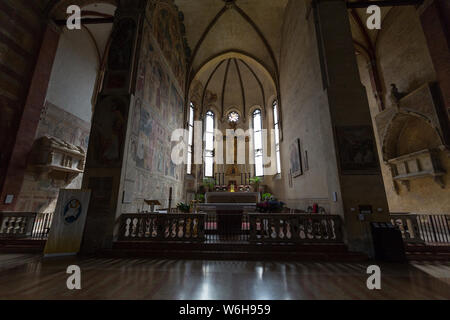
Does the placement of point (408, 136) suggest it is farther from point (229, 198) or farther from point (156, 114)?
point (156, 114)

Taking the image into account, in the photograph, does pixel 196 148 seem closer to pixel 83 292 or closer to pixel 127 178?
pixel 127 178

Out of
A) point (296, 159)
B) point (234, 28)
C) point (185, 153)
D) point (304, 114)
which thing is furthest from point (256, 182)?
point (234, 28)

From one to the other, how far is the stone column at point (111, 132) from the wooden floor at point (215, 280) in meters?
1.07

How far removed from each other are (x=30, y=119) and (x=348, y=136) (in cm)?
1229

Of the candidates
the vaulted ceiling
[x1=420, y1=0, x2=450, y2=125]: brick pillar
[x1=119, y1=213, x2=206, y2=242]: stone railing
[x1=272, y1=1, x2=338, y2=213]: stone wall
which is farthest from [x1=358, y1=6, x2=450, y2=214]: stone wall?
[x1=119, y1=213, x2=206, y2=242]: stone railing

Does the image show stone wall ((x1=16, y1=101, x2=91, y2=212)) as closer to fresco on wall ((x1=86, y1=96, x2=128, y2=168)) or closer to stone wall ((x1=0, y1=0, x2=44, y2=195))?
stone wall ((x1=0, y1=0, x2=44, y2=195))

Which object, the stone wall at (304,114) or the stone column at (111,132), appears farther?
the stone wall at (304,114)

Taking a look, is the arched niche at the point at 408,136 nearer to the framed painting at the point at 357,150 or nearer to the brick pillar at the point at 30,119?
the framed painting at the point at 357,150

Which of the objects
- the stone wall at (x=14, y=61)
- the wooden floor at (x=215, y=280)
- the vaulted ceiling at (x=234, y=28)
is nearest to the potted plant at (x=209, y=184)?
the vaulted ceiling at (x=234, y=28)

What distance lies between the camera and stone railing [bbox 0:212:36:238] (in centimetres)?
617

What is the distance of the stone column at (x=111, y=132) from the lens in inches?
217

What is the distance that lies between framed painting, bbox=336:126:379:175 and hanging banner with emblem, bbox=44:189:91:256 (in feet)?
25.9

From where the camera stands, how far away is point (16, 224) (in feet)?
21.4

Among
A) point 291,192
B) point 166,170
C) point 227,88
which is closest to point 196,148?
point 166,170
